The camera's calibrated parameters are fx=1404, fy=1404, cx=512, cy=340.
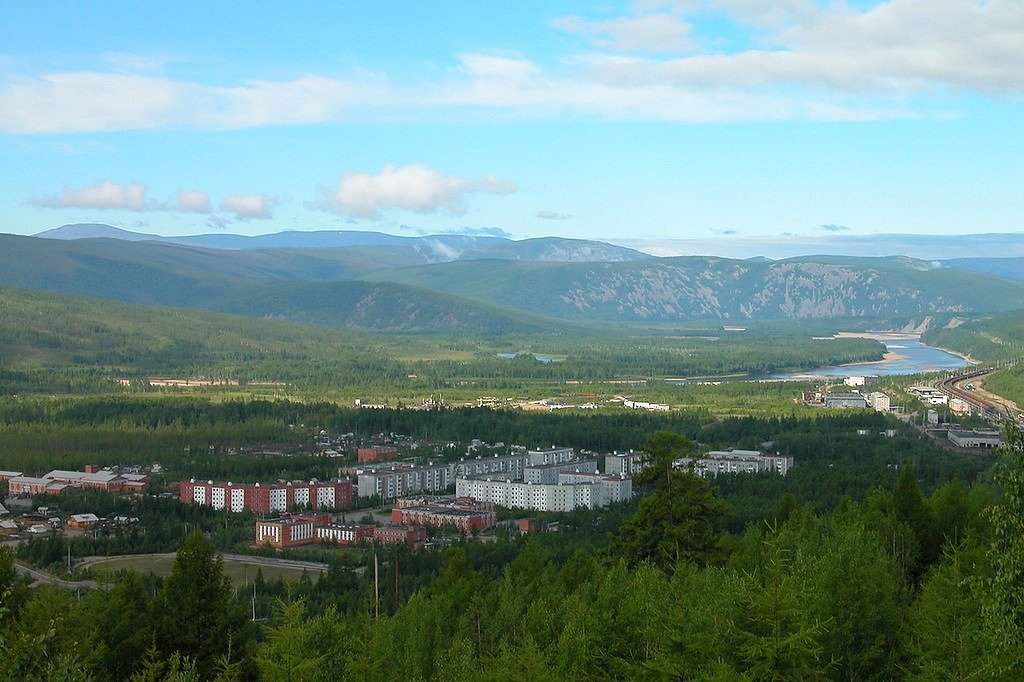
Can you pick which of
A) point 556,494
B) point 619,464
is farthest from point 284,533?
point 619,464

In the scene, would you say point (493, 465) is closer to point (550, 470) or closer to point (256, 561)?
point (550, 470)

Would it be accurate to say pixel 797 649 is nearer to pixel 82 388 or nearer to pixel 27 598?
pixel 27 598

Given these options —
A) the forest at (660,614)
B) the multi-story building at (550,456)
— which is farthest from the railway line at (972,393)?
the forest at (660,614)

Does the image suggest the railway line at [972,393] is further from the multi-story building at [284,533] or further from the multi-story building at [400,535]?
the multi-story building at [284,533]

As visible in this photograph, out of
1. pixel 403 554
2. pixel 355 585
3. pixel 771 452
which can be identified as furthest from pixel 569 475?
pixel 355 585

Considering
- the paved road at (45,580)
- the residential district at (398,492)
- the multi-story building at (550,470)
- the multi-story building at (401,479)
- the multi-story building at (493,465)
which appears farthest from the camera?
the multi-story building at (493,465)

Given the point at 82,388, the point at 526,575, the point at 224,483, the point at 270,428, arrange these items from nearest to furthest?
the point at 526,575, the point at 224,483, the point at 270,428, the point at 82,388

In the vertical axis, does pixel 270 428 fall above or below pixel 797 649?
below
